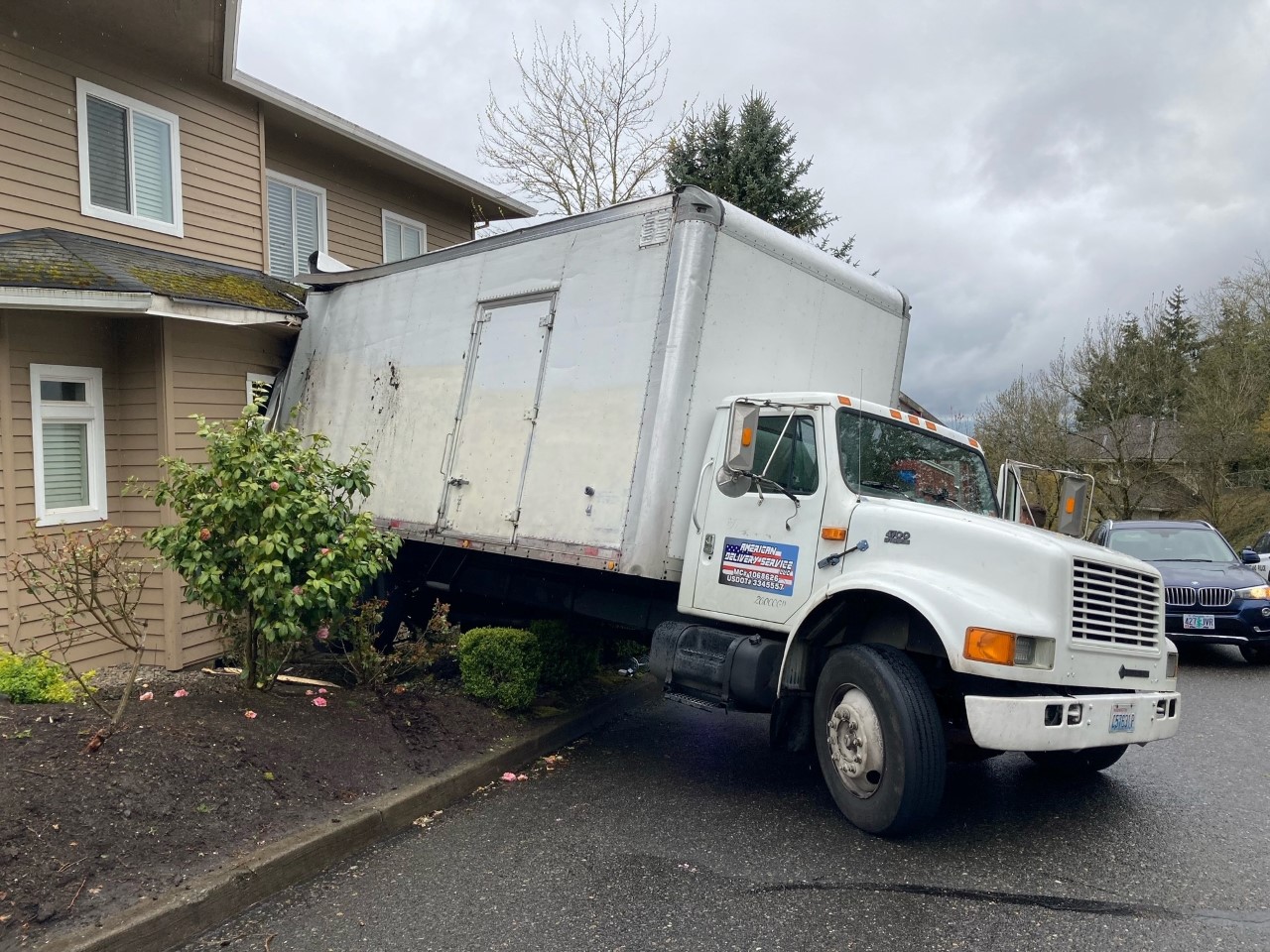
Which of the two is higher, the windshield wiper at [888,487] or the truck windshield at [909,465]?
the truck windshield at [909,465]

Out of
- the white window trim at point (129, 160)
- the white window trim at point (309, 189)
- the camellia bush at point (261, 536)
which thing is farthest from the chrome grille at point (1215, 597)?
the white window trim at point (129, 160)

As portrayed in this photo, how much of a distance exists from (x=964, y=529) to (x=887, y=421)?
48.0 inches

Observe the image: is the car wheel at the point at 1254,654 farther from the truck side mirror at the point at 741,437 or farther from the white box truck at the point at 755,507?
the truck side mirror at the point at 741,437

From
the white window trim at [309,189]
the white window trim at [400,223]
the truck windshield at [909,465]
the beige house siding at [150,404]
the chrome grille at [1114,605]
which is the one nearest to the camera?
the chrome grille at [1114,605]

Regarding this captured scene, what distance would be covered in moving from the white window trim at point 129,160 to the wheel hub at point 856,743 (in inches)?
327

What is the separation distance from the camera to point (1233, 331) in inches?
1055

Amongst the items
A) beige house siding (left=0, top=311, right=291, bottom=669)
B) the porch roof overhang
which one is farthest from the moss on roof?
beige house siding (left=0, top=311, right=291, bottom=669)

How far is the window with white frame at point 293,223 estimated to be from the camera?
1173 cm

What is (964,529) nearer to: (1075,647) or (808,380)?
(1075,647)

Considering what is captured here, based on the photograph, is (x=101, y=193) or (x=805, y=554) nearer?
(x=805, y=554)

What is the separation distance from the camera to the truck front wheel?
445 centimetres

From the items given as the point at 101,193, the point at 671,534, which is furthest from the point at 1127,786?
the point at 101,193

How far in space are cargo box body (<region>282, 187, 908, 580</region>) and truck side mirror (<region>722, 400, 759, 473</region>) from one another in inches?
20.2

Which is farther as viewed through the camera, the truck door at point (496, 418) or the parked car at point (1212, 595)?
the parked car at point (1212, 595)
